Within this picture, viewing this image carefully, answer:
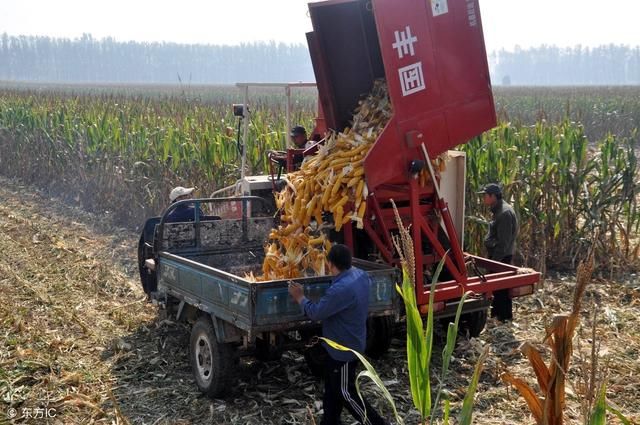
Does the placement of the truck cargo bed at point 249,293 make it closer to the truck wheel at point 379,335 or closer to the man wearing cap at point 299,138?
the truck wheel at point 379,335

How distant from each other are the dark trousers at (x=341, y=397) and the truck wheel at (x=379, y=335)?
163 centimetres

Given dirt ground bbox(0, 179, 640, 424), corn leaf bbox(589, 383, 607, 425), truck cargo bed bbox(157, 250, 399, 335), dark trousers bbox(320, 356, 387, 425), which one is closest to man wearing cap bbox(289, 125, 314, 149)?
truck cargo bed bbox(157, 250, 399, 335)

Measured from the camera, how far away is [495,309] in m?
7.24

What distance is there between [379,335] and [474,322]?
1.14 m

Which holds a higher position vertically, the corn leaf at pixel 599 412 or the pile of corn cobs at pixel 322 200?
the pile of corn cobs at pixel 322 200

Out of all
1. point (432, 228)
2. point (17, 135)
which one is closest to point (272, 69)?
point (17, 135)

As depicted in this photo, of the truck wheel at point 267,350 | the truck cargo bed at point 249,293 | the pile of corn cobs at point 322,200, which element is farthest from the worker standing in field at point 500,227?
the truck wheel at point 267,350

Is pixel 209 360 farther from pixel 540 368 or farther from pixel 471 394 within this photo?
pixel 471 394

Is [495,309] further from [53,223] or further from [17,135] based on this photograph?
[17,135]

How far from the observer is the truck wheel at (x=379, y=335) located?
687cm

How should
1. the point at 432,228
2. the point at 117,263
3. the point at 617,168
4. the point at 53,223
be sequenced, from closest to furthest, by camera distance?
the point at 432,228 → the point at 617,168 → the point at 117,263 → the point at 53,223

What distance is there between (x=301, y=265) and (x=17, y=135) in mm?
14433

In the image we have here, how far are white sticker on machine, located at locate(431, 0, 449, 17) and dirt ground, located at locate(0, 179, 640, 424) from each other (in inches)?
123

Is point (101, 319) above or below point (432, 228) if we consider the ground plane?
below
